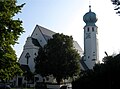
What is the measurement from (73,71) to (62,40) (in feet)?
25.1

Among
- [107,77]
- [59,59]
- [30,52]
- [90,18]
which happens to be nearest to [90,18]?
[90,18]

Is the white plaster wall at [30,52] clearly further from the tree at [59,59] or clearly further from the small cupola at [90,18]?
the small cupola at [90,18]

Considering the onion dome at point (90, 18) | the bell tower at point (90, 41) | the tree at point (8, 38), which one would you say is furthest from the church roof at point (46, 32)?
the tree at point (8, 38)

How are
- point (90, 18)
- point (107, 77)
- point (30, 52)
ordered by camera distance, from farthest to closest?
point (90, 18) → point (30, 52) → point (107, 77)

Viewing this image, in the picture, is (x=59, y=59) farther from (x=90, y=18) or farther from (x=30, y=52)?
(x=90, y=18)

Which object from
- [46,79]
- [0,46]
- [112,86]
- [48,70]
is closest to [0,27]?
[0,46]

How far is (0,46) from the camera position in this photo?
25438mm

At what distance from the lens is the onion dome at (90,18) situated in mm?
112438

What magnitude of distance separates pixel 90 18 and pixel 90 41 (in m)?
8.16

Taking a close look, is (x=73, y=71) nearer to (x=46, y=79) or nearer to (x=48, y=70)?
(x=48, y=70)

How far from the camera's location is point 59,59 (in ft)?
232

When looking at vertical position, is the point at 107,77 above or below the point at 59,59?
below

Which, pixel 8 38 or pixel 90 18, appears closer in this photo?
pixel 8 38

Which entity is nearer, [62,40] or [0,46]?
[0,46]
